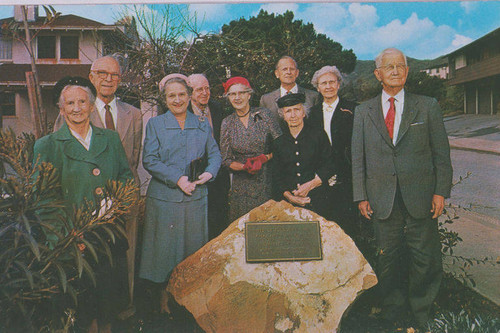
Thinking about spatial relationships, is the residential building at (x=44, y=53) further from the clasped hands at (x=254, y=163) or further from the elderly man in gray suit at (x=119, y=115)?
the clasped hands at (x=254, y=163)

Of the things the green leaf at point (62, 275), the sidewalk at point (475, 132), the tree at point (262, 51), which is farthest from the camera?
the tree at point (262, 51)

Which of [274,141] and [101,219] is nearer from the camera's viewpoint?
[101,219]

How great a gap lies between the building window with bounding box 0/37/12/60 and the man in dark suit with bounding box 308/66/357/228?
10.2ft

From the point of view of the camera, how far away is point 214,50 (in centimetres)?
433

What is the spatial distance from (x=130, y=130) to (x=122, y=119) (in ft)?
0.43

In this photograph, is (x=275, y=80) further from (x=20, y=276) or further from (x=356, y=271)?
(x=20, y=276)

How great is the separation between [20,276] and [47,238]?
347 mm

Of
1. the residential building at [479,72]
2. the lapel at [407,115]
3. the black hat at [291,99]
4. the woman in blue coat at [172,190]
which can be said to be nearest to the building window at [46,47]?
the woman in blue coat at [172,190]

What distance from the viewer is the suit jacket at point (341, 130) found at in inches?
160

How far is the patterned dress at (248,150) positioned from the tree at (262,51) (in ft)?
1.15

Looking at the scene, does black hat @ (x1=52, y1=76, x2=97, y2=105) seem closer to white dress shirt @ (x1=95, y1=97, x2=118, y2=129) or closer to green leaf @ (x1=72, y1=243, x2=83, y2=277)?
white dress shirt @ (x1=95, y1=97, x2=118, y2=129)

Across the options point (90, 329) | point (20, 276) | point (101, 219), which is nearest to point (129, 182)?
point (101, 219)

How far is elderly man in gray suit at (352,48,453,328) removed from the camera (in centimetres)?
378

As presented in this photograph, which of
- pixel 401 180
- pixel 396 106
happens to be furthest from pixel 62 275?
pixel 396 106
